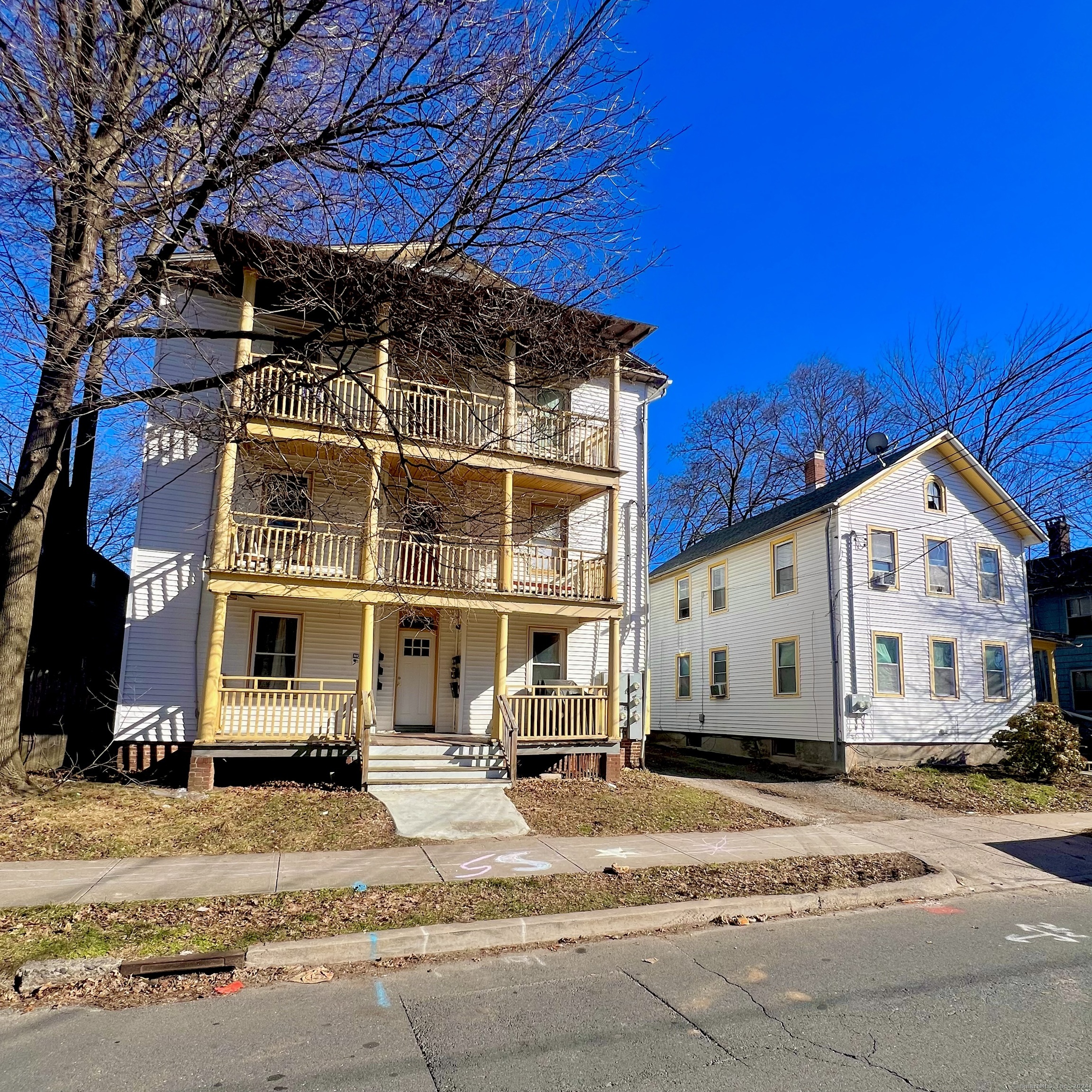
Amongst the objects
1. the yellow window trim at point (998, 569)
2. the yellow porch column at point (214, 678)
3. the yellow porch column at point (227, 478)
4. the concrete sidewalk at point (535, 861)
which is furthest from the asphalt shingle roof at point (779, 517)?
the yellow porch column at point (214, 678)

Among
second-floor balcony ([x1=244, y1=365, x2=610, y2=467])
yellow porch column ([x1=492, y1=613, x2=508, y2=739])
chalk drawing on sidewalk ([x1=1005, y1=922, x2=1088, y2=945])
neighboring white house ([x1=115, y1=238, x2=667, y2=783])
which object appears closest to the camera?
chalk drawing on sidewalk ([x1=1005, y1=922, x2=1088, y2=945])

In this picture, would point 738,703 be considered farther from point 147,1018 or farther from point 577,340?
point 147,1018

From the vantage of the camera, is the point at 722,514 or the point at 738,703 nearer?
the point at 738,703

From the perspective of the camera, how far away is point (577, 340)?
373 inches

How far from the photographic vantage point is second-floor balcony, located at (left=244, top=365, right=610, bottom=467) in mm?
9648

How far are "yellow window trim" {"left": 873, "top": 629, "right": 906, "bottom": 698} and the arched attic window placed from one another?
11.7 ft

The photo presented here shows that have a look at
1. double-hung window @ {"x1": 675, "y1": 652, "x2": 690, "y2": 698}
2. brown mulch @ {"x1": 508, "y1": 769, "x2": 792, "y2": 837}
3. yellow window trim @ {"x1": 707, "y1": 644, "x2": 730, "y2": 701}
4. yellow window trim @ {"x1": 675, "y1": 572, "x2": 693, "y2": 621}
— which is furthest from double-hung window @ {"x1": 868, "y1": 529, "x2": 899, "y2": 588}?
brown mulch @ {"x1": 508, "y1": 769, "x2": 792, "y2": 837}

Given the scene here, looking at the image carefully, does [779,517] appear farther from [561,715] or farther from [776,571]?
[561,715]

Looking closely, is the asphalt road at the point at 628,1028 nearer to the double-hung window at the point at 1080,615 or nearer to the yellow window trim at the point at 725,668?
the yellow window trim at the point at 725,668

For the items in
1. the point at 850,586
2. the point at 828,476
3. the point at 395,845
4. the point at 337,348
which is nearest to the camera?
the point at 395,845

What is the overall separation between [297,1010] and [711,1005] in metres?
2.47

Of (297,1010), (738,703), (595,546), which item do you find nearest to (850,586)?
(738,703)

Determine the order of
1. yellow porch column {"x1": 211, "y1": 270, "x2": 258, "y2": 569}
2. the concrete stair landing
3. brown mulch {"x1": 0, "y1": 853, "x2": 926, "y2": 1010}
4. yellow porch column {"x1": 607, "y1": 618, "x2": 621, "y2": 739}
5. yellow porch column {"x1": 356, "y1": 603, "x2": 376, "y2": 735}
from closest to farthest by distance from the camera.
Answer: brown mulch {"x1": 0, "y1": 853, "x2": 926, "y2": 1010}, yellow porch column {"x1": 211, "y1": 270, "x2": 258, "y2": 569}, the concrete stair landing, yellow porch column {"x1": 356, "y1": 603, "x2": 376, "y2": 735}, yellow porch column {"x1": 607, "y1": 618, "x2": 621, "y2": 739}

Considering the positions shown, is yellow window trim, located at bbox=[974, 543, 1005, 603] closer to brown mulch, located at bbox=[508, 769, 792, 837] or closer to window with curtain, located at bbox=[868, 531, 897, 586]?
window with curtain, located at bbox=[868, 531, 897, 586]
